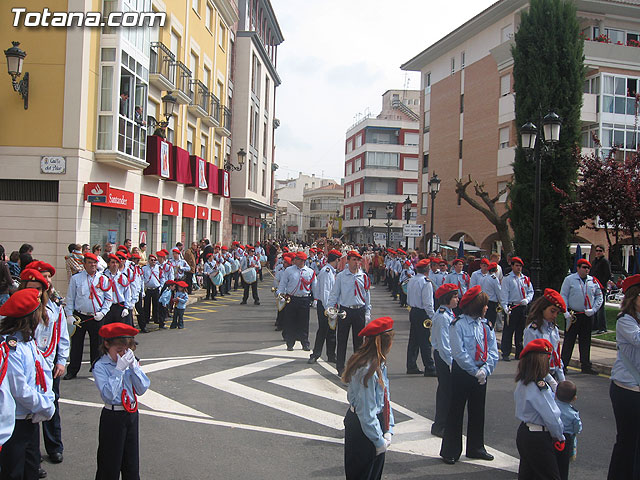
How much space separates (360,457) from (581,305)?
708 cm

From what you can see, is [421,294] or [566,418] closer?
[566,418]

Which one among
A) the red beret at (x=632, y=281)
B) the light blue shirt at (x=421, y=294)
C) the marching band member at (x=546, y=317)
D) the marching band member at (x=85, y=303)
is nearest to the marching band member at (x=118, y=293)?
the marching band member at (x=85, y=303)

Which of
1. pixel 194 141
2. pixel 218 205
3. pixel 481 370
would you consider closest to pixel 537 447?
pixel 481 370

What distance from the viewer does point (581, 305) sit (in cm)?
938

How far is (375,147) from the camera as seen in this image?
65875 millimetres

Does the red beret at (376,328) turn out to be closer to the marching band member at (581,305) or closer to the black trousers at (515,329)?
the marching band member at (581,305)

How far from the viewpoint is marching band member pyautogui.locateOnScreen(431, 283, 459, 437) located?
5.88 m

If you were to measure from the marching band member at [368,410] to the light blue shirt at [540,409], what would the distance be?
1068 millimetres

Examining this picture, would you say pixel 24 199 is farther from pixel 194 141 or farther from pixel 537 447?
pixel 537 447

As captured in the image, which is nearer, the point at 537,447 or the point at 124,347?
the point at 537,447

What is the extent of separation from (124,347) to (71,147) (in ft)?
43.5

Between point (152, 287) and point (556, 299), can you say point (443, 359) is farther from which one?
point (152, 287)

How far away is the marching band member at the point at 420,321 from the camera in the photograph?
898cm
